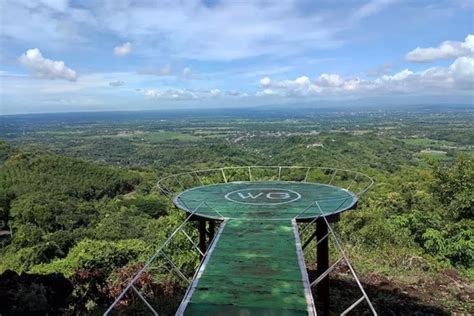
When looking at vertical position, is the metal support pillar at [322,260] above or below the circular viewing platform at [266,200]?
below

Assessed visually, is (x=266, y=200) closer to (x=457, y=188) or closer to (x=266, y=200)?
(x=266, y=200)

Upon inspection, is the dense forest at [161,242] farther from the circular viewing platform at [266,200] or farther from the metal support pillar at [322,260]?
the circular viewing platform at [266,200]

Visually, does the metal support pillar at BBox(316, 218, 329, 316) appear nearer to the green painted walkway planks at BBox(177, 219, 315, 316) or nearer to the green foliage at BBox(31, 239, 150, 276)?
the green painted walkway planks at BBox(177, 219, 315, 316)

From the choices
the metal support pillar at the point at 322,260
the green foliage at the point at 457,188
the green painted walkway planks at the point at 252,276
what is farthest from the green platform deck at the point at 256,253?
the green foliage at the point at 457,188

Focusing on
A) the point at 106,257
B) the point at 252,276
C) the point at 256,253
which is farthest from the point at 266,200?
the point at 106,257

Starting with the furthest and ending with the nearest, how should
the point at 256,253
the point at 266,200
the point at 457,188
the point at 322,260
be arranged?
the point at 457,188 → the point at 266,200 → the point at 322,260 → the point at 256,253

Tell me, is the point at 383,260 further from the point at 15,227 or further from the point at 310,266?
the point at 15,227

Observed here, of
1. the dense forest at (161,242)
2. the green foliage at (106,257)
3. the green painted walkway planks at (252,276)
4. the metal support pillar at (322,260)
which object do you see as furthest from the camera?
the green foliage at (106,257)

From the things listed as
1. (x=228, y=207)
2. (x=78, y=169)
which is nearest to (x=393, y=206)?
(x=228, y=207)
